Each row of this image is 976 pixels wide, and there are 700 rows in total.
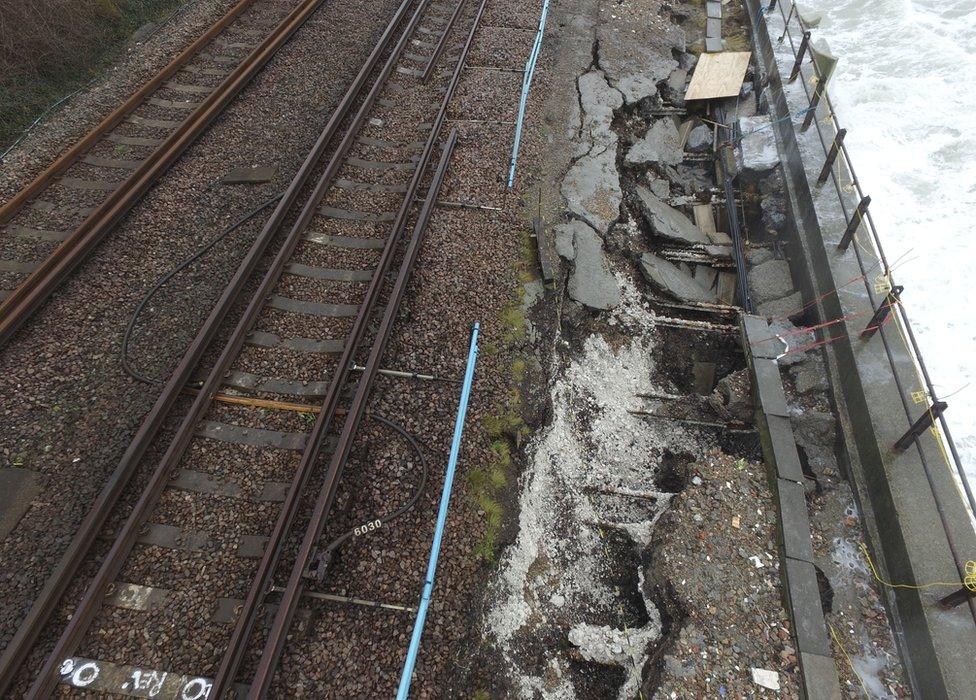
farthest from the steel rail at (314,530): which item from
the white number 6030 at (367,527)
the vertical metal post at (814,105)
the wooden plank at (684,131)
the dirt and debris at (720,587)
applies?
the vertical metal post at (814,105)

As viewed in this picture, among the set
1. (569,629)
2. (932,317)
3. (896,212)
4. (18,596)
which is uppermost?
(896,212)

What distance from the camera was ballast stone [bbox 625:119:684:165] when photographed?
34.6 ft

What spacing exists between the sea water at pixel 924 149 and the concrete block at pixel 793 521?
9.84 feet

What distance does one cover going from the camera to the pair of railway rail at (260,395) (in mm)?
4832

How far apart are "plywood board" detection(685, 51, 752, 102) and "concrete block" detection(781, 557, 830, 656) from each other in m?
10.1

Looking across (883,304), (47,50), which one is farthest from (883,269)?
(47,50)

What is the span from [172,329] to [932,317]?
1148 cm

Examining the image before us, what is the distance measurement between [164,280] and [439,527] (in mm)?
5157

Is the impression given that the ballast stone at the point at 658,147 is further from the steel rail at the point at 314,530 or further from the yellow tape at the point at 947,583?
the yellow tape at the point at 947,583

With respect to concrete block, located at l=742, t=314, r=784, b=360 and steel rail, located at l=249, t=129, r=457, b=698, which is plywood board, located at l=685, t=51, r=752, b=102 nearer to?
concrete block, located at l=742, t=314, r=784, b=360

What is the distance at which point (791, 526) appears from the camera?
5.95 metres

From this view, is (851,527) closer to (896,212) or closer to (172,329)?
(896,212)

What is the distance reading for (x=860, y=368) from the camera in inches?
267

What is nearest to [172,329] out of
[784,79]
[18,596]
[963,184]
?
[18,596]
